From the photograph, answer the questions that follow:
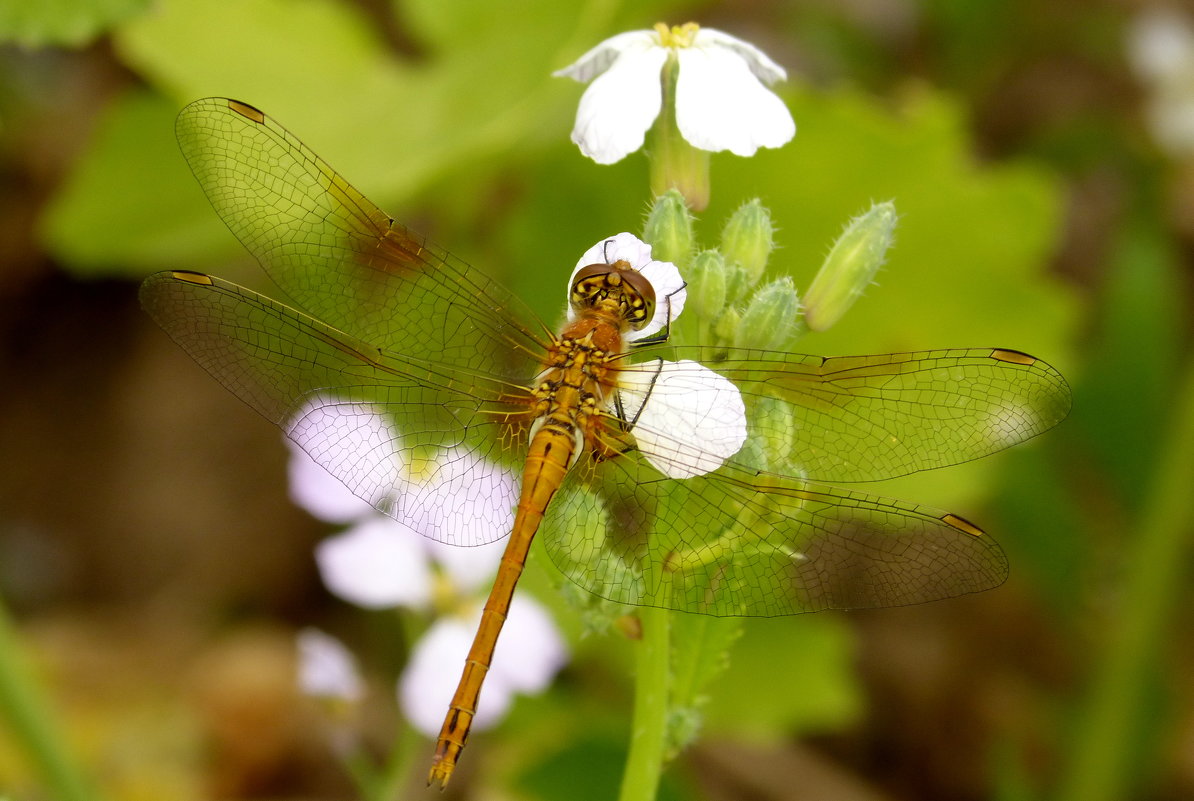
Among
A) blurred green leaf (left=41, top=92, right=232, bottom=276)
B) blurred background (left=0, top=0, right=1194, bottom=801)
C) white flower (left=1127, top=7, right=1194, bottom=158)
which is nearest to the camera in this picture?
blurred background (left=0, top=0, right=1194, bottom=801)

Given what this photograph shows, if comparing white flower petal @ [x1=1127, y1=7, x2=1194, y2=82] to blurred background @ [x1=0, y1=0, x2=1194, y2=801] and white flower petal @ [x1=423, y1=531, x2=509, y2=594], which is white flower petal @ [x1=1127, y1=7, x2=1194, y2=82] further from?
white flower petal @ [x1=423, y1=531, x2=509, y2=594]

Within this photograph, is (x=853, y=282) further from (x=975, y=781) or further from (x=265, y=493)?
(x=265, y=493)

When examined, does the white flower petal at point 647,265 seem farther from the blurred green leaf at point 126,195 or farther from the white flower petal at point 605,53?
the blurred green leaf at point 126,195

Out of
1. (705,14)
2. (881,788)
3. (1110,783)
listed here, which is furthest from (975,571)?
(705,14)

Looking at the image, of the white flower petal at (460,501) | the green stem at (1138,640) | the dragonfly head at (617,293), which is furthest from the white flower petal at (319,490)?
the green stem at (1138,640)

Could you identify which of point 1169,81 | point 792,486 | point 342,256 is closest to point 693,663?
point 792,486

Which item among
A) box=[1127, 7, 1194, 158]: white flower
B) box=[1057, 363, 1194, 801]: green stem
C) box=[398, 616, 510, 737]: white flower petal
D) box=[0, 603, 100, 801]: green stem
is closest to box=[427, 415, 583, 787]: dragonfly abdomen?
box=[398, 616, 510, 737]: white flower petal
